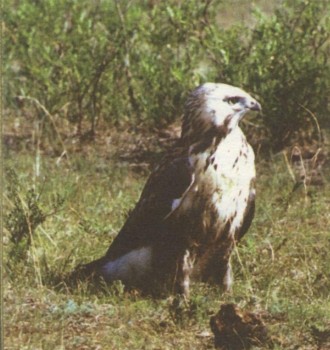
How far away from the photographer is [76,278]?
6.09 metres

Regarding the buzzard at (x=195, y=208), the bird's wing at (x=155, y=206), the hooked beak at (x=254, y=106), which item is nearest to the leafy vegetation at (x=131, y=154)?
the buzzard at (x=195, y=208)

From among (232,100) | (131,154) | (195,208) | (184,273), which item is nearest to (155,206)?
(195,208)

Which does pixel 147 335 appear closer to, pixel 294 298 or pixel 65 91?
pixel 294 298

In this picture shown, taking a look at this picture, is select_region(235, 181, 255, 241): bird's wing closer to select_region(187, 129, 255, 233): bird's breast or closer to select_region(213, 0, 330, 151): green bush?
select_region(187, 129, 255, 233): bird's breast

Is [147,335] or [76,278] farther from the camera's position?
[76,278]

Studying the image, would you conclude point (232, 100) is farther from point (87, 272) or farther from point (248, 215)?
point (87, 272)

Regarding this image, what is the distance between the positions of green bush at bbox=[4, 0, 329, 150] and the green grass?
0.47 meters

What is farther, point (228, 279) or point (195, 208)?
point (228, 279)

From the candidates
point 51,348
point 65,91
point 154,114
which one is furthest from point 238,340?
point 65,91

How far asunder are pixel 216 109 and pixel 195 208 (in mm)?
442

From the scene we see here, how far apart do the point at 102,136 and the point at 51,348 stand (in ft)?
9.34

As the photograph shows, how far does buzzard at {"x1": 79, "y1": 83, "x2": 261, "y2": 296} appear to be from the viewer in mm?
5879

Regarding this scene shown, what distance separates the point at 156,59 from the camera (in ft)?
26.4

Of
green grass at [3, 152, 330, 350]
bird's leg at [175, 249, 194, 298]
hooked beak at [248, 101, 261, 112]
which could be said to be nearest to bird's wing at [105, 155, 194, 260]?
bird's leg at [175, 249, 194, 298]
